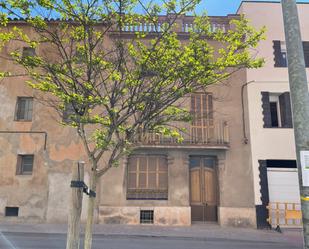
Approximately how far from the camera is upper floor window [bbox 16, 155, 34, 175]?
13.4 m

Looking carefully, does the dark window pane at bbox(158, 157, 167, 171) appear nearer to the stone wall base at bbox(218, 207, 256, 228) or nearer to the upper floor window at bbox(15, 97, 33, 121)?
the stone wall base at bbox(218, 207, 256, 228)

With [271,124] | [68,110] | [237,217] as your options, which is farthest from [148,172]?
[68,110]

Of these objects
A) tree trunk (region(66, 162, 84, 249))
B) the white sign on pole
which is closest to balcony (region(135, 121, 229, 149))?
tree trunk (region(66, 162, 84, 249))

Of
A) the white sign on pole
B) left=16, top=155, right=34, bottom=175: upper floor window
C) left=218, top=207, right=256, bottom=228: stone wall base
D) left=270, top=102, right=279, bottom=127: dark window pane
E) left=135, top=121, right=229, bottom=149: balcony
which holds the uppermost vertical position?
left=270, top=102, right=279, bottom=127: dark window pane

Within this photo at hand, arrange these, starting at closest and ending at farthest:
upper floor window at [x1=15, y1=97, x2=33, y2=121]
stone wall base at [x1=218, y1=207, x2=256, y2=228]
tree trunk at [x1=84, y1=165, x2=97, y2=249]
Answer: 1. tree trunk at [x1=84, y1=165, x2=97, y2=249]
2. stone wall base at [x1=218, y1=207, x2=256, y2=228]
3. upper floor window at [x1=15, y1=97, x2=33, y2=121]

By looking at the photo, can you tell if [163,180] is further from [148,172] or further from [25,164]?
[25,164]

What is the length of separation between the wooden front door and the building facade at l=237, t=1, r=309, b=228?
6.14 ft

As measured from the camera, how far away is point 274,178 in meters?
13.0

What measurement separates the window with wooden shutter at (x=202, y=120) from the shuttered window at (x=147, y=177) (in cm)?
192

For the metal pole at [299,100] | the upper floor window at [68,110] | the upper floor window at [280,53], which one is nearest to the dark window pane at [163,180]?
the upper floor window at [280,53]

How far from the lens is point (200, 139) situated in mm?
13078

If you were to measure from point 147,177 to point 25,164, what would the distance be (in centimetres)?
584

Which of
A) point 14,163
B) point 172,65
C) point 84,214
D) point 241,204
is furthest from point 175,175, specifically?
point 172,65

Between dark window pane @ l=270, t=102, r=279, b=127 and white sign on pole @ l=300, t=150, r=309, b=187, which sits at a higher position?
dark window pane @ l=270, t=102, r=279, b=127
